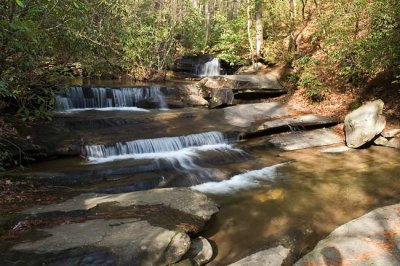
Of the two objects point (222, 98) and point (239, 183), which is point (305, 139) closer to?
point (239, 183)

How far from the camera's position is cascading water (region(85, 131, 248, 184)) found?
951 centimetres

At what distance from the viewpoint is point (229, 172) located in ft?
30.7

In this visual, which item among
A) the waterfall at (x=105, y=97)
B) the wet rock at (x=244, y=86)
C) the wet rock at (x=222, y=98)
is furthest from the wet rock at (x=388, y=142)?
the waterfall at (x=105, y=97)

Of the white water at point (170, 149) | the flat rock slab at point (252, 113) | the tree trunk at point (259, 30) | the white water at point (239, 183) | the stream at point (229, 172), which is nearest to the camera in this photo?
the stream at point (229, 172)

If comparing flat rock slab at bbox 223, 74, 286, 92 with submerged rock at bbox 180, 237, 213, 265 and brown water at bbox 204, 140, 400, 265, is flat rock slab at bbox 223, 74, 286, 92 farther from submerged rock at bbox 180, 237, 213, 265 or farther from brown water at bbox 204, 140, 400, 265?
submerged rock at bbox 180, 237, 213, 265

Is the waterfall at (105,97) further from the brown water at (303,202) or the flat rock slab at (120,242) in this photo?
the flat rock slab at (120,242)

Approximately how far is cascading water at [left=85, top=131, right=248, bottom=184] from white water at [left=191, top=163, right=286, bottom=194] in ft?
1.00

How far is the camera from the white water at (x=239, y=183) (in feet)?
28.0

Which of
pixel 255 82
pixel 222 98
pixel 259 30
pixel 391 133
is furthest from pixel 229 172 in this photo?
pixel 259 30

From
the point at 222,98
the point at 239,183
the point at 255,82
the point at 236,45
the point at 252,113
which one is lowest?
the point at 239,183

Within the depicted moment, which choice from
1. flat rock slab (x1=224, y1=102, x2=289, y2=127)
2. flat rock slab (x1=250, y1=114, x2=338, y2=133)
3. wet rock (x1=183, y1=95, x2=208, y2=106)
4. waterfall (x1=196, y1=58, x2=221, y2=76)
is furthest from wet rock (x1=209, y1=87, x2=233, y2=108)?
waterfall (x1=196, y1=58, x2=221, y2=76)

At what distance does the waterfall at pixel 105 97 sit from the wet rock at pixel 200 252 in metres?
9.61

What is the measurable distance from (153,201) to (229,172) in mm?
3079

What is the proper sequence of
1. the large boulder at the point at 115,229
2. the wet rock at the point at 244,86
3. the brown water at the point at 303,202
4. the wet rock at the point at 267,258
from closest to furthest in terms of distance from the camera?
1. the large boulder at the point at 115,229
2. the wet rock at the point at 267,258
3. the brown water at the point at 303,202
4. the wet rock at the point at 244,86
